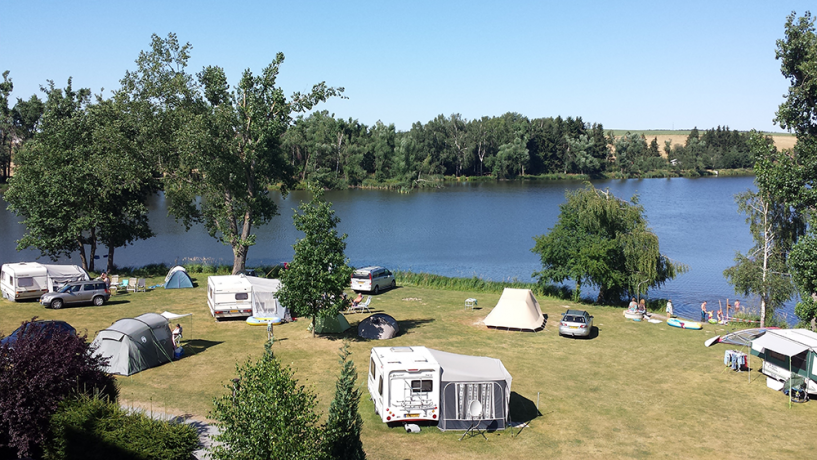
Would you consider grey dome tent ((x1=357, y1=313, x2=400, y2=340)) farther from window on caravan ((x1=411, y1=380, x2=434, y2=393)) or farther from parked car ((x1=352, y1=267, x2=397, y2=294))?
window on caravan ((x1=411, y1=380, x2=434, y2=393))

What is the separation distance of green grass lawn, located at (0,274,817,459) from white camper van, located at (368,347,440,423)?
0.54m

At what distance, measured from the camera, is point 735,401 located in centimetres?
2027

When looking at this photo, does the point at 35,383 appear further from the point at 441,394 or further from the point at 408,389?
the point at 441,394

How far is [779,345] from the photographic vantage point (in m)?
21.3

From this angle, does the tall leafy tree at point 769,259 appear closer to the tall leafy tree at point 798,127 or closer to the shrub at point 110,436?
the tall leafy tree at point 798,127

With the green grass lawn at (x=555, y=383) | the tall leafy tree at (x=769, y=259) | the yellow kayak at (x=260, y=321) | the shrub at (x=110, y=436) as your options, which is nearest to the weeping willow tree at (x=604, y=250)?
the green grass lawn at (x=555, y=383)

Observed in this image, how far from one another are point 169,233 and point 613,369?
5213 centimetres

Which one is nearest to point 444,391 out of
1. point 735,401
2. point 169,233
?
point 735,401

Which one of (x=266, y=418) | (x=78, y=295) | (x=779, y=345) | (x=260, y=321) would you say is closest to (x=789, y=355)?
(x=779, y=345)

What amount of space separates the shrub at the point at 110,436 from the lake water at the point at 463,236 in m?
31.2

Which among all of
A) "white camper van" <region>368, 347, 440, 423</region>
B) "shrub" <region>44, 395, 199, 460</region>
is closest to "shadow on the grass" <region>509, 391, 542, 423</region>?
"white camper van" <region>368, 347, 440, 423</region>

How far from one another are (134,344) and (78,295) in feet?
36.6

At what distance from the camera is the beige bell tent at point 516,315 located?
1115 inches

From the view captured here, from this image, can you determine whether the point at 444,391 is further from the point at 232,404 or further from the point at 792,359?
the point at 792,359
